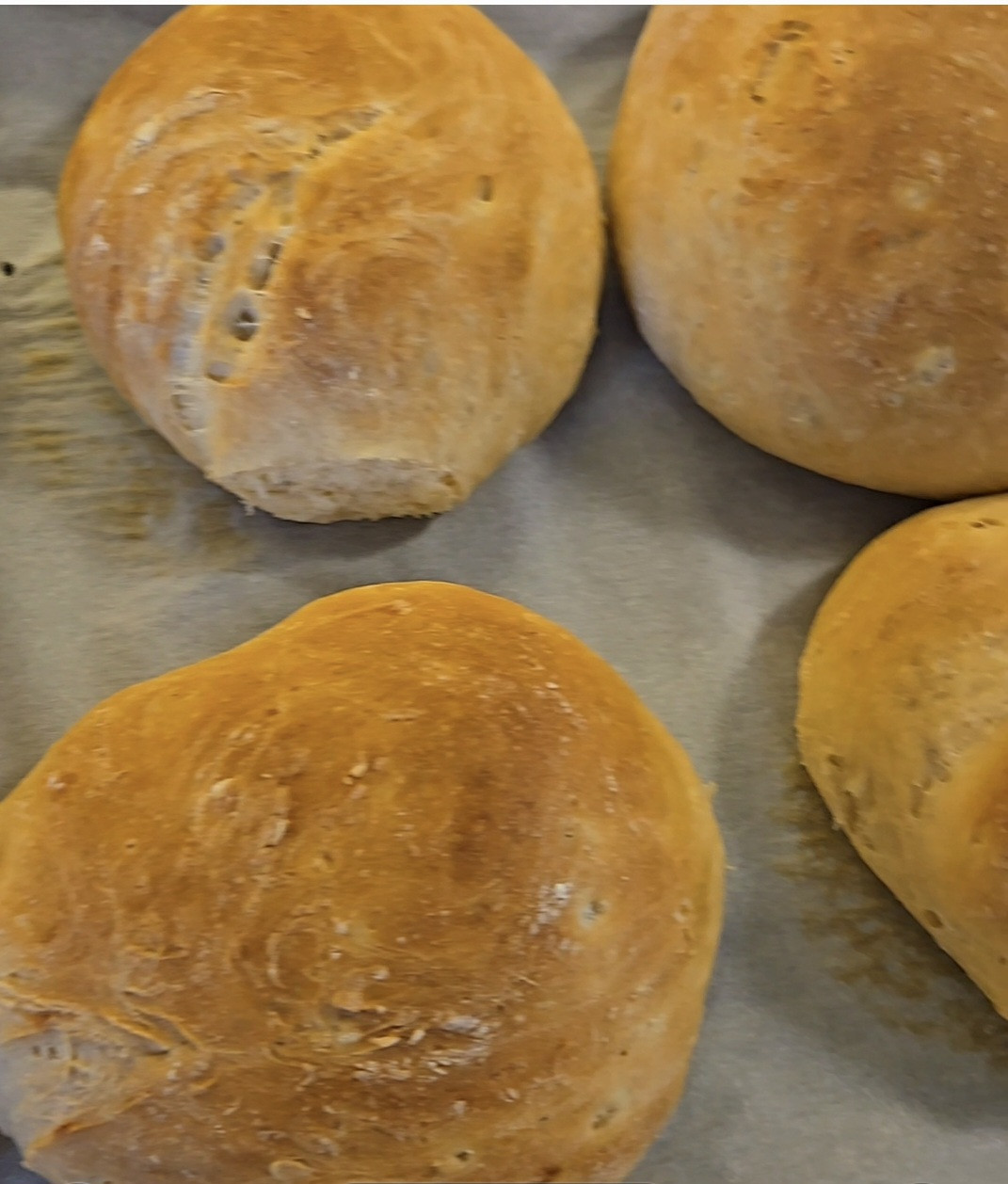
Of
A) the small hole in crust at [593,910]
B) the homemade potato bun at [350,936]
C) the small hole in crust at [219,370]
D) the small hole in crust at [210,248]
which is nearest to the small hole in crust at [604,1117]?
the homemade potato bun at [350,936]

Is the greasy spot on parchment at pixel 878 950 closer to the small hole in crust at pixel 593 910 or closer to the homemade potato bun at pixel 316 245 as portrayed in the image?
the small hole in crust at pixel 593 910

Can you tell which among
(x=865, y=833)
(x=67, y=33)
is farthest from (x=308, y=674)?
(x=67, y=33)

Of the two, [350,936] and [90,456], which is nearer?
[350,936]

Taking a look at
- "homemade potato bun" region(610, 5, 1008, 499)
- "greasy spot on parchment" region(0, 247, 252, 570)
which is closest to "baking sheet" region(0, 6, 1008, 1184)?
"greasy spot on parchment" region(0, 247, 252, 570)

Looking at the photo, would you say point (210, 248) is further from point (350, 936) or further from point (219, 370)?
point (350, 936)

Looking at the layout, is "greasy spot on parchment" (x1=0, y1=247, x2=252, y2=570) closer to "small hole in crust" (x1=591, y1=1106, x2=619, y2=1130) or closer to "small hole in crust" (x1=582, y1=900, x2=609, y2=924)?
"small hole in crust" (x1=582, y1=900, x2=609, y2=924)

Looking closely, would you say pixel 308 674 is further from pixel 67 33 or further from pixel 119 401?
pixel 67 33

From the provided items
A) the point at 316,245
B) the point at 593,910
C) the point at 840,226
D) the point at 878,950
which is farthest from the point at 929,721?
the point at 316,245
